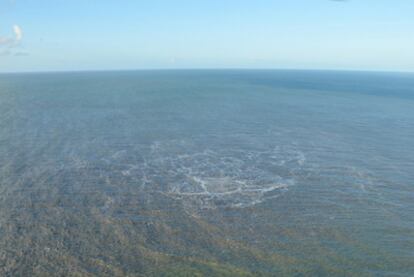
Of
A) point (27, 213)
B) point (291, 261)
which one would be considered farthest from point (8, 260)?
point (291, 261)

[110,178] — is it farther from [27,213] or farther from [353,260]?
[353,260]

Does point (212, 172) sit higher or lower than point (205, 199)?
higher

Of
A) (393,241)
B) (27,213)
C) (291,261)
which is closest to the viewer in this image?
(291,261)

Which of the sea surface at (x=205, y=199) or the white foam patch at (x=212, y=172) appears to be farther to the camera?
the white foam patch at (x=212, y=172)

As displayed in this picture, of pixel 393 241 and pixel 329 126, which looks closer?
pixel 393 241

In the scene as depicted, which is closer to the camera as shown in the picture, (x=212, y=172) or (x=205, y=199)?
(x=205, y=199)

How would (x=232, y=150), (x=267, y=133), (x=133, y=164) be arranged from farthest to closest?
(x=267, y=133) < (x=232, y=150) < (x=133, y=164)

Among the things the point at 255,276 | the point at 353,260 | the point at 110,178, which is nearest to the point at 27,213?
the point at 110,178

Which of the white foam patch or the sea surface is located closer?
the sea surface
